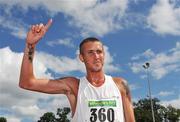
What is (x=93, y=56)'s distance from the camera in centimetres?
661

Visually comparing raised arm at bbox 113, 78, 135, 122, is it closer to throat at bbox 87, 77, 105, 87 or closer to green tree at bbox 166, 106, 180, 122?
throat at bbox 87, 77, 105, 87

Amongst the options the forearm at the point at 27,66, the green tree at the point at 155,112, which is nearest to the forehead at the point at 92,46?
A: the forearm at the point at 27,66

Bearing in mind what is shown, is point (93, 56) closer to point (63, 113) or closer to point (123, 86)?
point (123, 86)

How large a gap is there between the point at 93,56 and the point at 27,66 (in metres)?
1.10

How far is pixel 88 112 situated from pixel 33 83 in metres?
1.03

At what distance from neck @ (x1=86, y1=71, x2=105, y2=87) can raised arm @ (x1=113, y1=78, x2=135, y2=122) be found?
0.90 ft

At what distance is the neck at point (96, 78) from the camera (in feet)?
22.5

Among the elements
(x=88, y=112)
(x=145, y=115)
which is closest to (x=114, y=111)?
(x=88, y=112)

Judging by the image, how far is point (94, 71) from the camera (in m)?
6.79

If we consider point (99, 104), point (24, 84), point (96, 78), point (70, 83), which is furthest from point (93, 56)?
point (24, 84)

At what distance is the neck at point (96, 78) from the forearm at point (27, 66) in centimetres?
103

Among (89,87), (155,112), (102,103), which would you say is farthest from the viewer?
(155,112)

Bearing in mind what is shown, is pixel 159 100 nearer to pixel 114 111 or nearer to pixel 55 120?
pixel 55 120

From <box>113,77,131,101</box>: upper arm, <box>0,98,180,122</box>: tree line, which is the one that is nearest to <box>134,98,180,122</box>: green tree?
<box>0,98,180,122</box>: tree line
